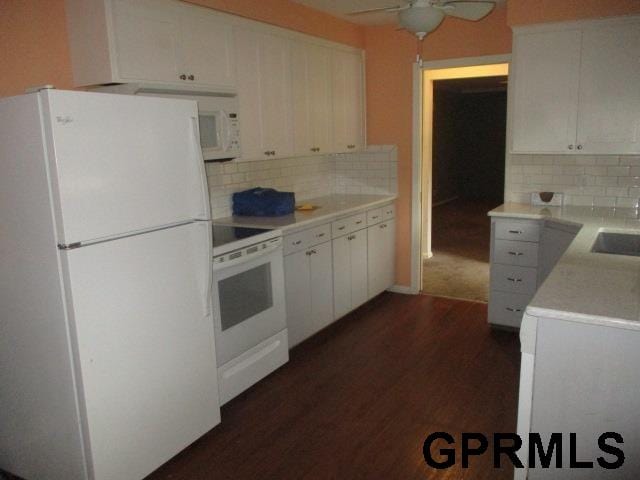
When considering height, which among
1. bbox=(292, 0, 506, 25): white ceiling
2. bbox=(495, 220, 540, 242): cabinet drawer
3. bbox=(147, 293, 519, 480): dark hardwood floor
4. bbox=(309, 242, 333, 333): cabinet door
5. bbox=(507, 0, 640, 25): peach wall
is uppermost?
bbox=(292, 0, 506, 25): white ceiling

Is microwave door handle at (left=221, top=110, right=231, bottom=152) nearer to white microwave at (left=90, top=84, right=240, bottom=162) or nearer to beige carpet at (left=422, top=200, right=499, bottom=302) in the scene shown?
white microwave at (left=90, top=84, right=240, bottom=162)

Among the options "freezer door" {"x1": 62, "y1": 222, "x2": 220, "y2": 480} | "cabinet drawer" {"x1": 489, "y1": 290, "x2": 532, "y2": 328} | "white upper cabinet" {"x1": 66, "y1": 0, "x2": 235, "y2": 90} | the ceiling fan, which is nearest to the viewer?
"freezer door" {"x1": 62, "y1": 222, "x2": 220, "y2": 480}

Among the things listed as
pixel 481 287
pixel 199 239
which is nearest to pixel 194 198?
pixel 199 239

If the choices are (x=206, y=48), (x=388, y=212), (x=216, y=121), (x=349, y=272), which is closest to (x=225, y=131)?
(x=216, y=121)

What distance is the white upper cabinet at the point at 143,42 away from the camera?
8.93 ft

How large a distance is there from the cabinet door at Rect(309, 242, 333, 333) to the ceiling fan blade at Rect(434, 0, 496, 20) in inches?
74.6

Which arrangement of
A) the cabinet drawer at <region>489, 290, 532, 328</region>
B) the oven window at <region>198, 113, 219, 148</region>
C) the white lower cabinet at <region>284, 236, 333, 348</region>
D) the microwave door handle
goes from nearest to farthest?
1. the oven window at <region>198, 113, 219, 148</region>
2. the microwave door handle
3. the white lower cabinet at <region>284, 236, 333, 348</region>
4. the cabinet drawer at <region>489, 290, 532, 328</region>

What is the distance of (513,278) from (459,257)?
248 centimetres

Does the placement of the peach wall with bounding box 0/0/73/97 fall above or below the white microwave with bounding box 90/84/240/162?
above

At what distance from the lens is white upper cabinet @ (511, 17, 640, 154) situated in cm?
369

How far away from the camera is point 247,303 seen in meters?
3.23

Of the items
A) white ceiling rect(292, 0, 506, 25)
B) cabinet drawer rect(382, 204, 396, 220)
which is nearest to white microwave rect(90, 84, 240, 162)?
white ceiling rect(292, 0, 506, 25)

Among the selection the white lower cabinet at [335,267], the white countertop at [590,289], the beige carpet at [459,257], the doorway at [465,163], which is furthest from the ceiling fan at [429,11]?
the doorway at [465,163]

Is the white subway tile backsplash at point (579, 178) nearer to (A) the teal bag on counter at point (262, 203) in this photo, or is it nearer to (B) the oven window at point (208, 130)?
(A) the teal bag on counter at point (262, 203)
